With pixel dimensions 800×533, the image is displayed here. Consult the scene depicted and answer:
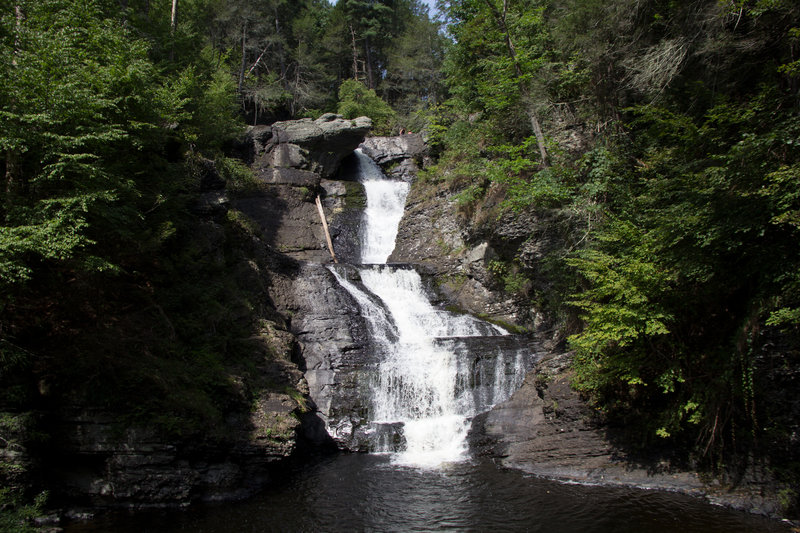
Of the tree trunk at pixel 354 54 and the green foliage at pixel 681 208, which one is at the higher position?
the tree trunk at pixel 354 54

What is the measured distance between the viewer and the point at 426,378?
1180 centimetres

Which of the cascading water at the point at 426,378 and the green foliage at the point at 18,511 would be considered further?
the cascading water at the point at 426,378

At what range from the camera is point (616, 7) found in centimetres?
1038

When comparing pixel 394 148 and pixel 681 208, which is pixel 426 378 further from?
pixel 394 148

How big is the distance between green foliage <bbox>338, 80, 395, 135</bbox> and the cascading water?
1826cm

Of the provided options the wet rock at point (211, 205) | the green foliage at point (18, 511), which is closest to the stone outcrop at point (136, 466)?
the green foliage at point (18, 511)

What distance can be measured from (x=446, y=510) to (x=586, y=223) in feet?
23.7

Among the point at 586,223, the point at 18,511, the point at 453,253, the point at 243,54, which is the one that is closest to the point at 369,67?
the point at 243,54

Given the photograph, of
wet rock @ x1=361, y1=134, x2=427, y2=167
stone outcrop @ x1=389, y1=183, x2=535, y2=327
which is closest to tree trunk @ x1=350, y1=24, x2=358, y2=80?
wet rock @ x1=361, y1=134, x2=427, y2=167

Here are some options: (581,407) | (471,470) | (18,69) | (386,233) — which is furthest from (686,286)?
(386,233)

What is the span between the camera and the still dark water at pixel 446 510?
21.7 feet

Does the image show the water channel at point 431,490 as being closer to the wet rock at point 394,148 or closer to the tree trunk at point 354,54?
A: the wet rock at point 394,148

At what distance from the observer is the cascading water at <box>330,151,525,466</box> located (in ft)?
34.6

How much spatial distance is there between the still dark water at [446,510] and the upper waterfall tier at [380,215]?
13.3 m
